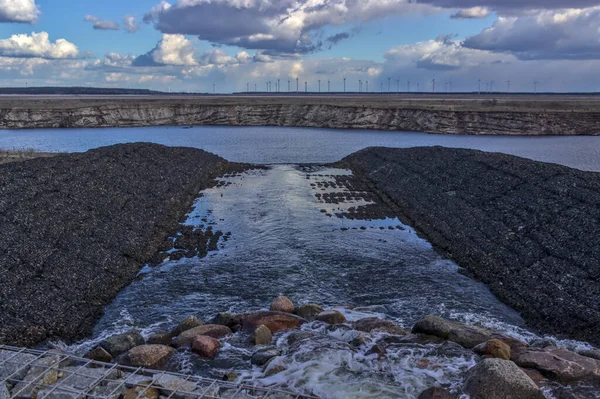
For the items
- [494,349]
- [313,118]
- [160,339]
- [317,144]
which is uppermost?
[313,118]

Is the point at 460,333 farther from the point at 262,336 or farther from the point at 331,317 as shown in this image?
the point at 262,336

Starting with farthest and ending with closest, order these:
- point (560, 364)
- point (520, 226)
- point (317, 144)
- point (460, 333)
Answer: point (317, 144) → point (520, 226) → point (460, 333) → point (560, 364)

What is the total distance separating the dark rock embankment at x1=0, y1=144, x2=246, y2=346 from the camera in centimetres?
1514

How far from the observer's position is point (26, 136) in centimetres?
8775

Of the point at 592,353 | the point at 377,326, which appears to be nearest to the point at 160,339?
the point at 377,326

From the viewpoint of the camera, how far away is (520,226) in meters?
23.4

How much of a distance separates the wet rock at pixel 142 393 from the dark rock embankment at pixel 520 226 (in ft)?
40.4

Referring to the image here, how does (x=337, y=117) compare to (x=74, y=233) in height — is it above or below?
above

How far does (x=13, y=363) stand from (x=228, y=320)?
237 inches

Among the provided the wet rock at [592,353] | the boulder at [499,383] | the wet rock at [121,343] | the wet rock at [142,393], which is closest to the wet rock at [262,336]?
the wet rock at [121,343]

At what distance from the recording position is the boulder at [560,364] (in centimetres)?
1135

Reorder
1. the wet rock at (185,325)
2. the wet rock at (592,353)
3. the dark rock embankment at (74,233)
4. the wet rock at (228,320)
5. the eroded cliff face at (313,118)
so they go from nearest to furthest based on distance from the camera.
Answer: the wet rock at (592,353) → the wet rock at (185,325) → the wet rock at (228,320) → the dark rock embankment at (74,233) → the eroded cliff face at (313,118)

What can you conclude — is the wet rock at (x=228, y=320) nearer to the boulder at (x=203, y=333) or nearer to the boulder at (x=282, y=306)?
the boulder at (x=203, y=333)

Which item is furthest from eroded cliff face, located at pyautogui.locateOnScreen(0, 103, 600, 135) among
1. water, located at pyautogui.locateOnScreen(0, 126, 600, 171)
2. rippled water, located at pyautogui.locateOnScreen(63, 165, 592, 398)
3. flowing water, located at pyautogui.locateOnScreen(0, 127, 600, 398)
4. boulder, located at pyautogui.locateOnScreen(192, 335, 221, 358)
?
boulder, located at pyautogui.locateOnScreen(192, 335, 221, 358)
